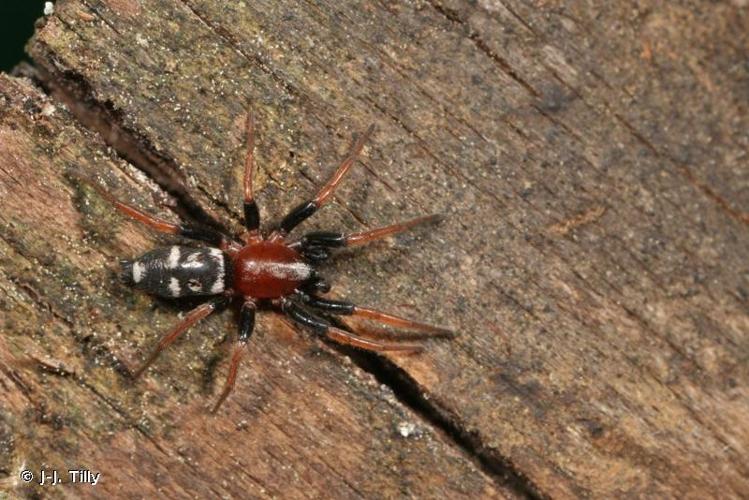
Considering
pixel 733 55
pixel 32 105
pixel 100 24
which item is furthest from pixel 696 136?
pixel 32 105

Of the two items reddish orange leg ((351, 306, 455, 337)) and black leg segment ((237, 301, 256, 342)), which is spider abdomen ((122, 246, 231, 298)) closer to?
black leg segment ((237, 301, 256, 342))

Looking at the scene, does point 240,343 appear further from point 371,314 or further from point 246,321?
point 371,314

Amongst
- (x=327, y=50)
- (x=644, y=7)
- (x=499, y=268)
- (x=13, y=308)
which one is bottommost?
(x=13, y=308)

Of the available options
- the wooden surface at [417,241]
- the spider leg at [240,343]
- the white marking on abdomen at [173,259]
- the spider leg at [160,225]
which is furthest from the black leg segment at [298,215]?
the white marking on abdomen at [173,259]

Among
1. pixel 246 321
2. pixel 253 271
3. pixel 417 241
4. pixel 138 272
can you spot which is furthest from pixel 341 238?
pixel 138 272

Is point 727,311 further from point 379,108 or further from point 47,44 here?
point 47,44

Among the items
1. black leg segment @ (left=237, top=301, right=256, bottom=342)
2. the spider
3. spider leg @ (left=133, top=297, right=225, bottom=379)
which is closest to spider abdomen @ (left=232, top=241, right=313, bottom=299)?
the spider
